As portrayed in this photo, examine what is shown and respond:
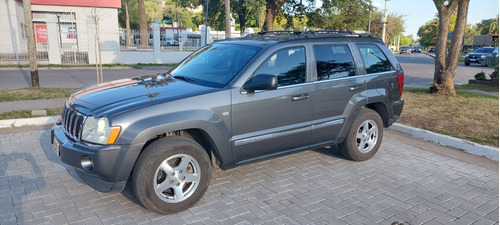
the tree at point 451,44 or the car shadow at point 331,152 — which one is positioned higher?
the tree at point 451,44

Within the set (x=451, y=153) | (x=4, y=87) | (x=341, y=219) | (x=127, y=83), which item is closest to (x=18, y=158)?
(x=127, y=83)

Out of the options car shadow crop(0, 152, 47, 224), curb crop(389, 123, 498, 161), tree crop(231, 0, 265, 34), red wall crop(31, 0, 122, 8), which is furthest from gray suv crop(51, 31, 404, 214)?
tree crop(231, 0, 265, 34)

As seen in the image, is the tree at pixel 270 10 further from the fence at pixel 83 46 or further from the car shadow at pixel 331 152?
the car shadow at pixel 331 152

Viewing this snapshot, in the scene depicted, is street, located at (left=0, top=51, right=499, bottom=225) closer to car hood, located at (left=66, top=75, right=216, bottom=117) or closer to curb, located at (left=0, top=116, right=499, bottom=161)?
curb, located at (left=0, top=116, right=499, bottom=161)

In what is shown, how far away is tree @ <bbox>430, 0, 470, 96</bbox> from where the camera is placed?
9.66 metres

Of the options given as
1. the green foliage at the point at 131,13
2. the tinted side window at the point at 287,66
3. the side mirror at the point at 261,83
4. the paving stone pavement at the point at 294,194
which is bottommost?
the paving stone pavement at the point at 294,194

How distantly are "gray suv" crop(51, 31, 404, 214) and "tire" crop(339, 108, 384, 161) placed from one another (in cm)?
2

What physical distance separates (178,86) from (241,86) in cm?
73

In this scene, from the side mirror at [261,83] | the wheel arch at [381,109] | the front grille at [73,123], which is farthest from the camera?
the wheel arch at [381,109]

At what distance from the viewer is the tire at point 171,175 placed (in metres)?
3.65

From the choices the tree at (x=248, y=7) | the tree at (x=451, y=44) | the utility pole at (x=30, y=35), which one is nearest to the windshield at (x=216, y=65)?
the tree at (x=451, y=44)

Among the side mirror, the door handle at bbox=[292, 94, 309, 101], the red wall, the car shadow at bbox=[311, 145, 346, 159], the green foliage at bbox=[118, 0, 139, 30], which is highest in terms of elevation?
the green foliage at bbox=[118, 0, 139, 30]

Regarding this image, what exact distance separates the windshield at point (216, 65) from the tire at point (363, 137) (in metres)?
1.90

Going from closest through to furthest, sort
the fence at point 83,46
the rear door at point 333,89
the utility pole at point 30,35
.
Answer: the rear door at point 333,89, the utility pole at point 30,35, the fence at point 83,46
